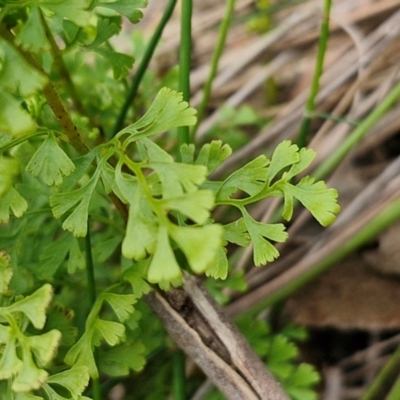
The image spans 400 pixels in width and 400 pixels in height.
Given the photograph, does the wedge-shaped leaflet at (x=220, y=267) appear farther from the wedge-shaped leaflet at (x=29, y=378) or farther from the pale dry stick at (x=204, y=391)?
the pale dry stick at (x=204, y=391)

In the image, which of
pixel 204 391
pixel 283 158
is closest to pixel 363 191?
pixel 204 391

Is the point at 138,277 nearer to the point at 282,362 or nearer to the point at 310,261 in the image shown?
the point at 282,362

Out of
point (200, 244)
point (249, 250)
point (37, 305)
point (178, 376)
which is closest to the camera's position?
point (200, 244)

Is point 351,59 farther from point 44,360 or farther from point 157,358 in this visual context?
point 44,360

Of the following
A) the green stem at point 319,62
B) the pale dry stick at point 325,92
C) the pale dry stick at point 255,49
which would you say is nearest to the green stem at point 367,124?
the green stem at point 319,62

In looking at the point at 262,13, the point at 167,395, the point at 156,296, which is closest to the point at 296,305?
the point at 167,395
